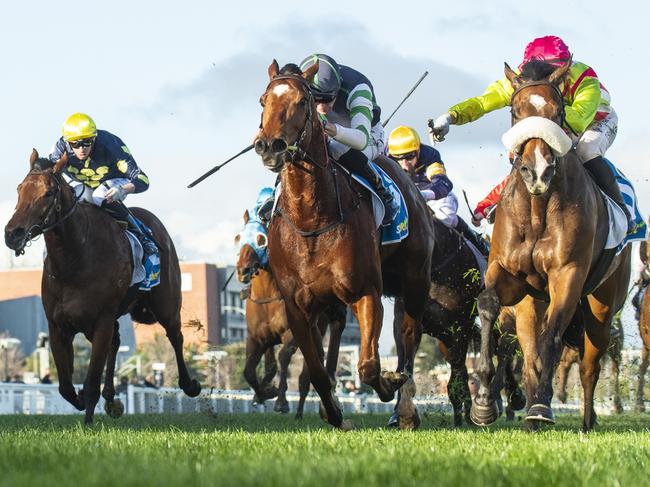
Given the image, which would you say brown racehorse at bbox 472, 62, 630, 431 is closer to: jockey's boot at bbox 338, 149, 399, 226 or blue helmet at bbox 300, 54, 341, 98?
jockey's boot at bbox 338, 149, 399, 226

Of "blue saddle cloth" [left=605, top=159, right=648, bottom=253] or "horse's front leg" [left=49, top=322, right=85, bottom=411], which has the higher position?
"blue saddle cloth" [left=605, top=159, right=648, bottom=253]

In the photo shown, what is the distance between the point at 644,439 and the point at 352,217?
2.59 meters

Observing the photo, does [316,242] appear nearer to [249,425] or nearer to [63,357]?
[249,425]

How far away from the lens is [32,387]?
2523 cm

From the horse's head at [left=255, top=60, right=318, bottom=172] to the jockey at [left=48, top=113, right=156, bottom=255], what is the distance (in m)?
4.41

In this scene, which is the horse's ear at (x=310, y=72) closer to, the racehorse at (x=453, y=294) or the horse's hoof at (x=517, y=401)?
Result: the racehorse at (x=453, y=294)

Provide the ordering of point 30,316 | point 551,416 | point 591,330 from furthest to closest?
point 30,316
point 591,330
point 551,416

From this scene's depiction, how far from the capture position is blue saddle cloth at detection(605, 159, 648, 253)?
10.3m

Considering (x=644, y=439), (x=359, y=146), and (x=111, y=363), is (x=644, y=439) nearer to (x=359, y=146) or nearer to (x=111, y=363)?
(x=359, y=146)

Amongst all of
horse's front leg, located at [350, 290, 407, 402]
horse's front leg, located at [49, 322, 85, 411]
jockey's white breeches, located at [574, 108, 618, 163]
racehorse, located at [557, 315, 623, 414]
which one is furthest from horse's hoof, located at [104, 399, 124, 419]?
jockey's white breeches, located at [574, 108, 618, 163]

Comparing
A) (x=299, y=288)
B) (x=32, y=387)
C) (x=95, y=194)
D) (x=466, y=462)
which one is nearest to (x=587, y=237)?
(x=299, y=288)

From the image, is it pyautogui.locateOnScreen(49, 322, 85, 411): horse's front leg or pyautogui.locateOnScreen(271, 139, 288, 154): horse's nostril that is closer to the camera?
pyautogui.locateOnScreen(271, 139, 288, 154): horse's nostril

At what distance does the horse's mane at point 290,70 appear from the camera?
899cm

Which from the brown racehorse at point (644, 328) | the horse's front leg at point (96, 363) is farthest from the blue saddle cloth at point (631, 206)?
the horse's front leg at point (96, 363)
